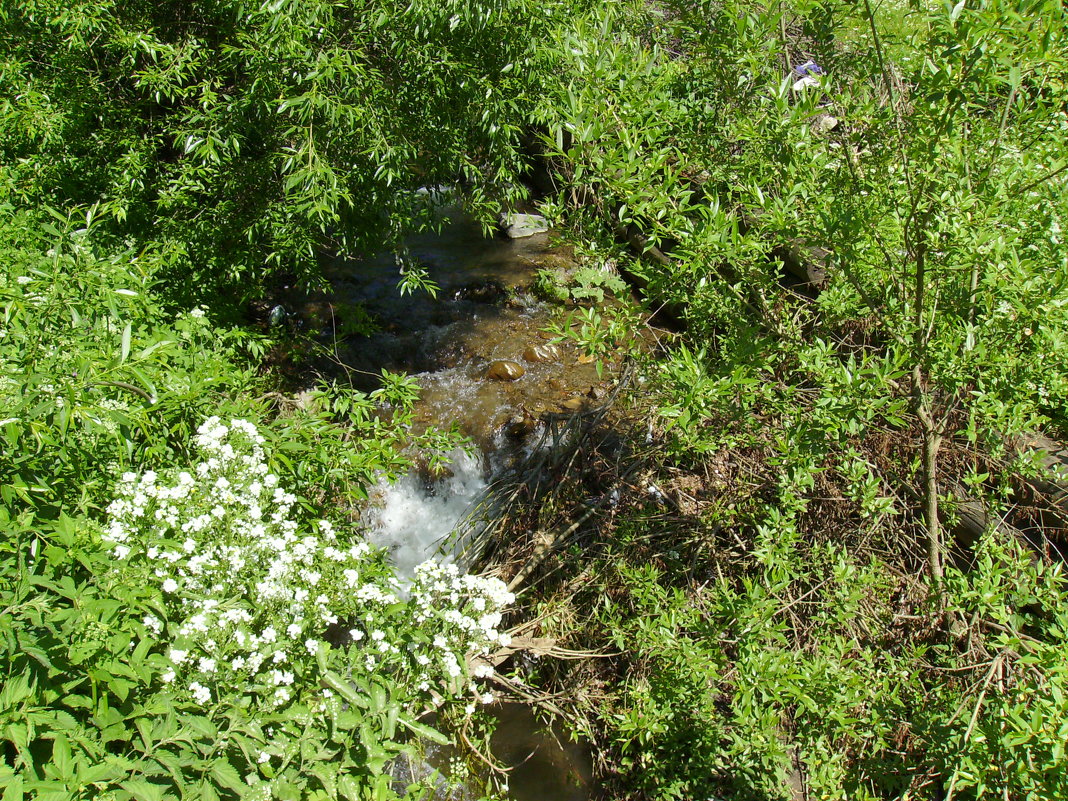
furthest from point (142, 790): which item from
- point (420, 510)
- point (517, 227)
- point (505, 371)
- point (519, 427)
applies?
point (517, 227)

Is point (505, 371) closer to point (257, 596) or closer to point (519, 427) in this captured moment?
point (519, 427)

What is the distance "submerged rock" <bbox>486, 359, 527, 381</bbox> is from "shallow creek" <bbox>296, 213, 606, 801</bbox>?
0.06ft

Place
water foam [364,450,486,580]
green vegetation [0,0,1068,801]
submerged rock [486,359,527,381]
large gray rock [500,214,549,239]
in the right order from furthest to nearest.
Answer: large gray rock [500,214,549,239], submerged rock [486,359,527,381], water foam [364,450,486,580], green vegetation [0,0,1068,801]

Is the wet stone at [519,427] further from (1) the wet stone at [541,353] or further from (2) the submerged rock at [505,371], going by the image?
(1) the wet stone at [541,353]

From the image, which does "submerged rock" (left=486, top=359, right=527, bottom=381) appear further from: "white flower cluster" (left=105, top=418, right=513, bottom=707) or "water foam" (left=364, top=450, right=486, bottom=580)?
"white flower cluster" (left=105, top=418, right=513, bottom=707)

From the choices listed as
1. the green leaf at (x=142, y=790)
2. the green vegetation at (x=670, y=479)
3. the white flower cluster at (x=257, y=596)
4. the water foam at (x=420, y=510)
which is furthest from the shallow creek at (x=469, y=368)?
the green leaf at (x=142, y=790)

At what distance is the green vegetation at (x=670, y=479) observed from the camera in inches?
86.9

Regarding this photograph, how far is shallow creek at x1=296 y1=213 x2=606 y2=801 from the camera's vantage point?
420cm

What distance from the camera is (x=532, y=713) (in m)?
4.26

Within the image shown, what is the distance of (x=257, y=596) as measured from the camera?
8.23 ft

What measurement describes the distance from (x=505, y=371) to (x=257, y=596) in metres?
4.21

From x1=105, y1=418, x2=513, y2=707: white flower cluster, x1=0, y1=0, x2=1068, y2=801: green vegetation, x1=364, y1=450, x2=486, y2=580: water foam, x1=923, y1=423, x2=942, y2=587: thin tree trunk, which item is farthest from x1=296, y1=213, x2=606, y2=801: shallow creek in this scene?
x1=923, y1=423, x2=942, y2=587: thin tree trunk

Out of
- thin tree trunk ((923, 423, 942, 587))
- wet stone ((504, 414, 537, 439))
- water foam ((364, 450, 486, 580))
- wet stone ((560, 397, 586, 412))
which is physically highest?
thin tree trunk ((923, 423, 942, 587))

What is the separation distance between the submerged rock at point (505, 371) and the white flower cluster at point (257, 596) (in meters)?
3.78
